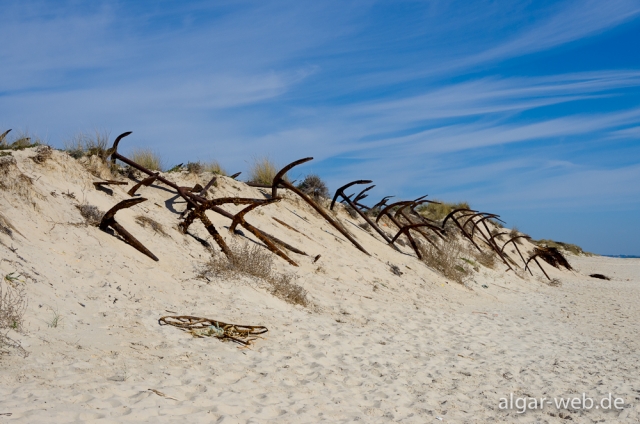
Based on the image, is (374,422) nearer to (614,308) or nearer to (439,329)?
(439,329)

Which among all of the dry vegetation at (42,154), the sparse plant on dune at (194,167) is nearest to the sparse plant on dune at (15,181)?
the dry vegetation at (42,154)

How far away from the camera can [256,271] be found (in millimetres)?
7707

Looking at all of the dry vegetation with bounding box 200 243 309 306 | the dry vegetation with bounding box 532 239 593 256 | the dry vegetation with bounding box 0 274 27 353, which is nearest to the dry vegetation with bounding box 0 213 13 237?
the dry vegetation with bounding box 0 274 27 353

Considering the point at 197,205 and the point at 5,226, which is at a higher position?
the point at 197,205

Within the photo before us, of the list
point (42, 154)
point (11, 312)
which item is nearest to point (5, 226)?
point (11, 312)

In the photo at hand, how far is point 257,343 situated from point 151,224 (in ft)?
11.9

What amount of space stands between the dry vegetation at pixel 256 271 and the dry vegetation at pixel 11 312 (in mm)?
2652

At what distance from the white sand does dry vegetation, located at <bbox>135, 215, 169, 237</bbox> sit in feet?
0.40

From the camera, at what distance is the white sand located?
3838mm

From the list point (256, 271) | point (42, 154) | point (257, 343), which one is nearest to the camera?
point (257, 343)

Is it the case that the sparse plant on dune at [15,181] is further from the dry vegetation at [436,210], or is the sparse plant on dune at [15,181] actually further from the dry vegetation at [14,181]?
the dry vegetation at [436,210]

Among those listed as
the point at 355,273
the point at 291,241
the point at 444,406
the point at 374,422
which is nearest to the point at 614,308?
the point at 355,273

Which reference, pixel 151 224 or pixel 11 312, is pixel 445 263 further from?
pixel 11 312

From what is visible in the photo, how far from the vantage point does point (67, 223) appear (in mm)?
7055
